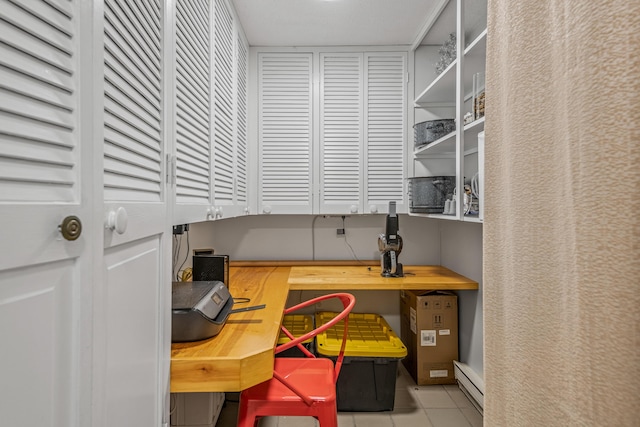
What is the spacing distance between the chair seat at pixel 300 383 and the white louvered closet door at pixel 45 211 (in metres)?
0.92

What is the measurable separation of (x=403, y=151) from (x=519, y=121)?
216 centimetres

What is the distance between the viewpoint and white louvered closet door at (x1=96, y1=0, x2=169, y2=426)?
27.4 inches

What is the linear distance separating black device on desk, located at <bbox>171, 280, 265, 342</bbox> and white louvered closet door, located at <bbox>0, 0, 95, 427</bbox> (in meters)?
0.66

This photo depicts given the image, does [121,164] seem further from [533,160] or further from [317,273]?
[317,273]

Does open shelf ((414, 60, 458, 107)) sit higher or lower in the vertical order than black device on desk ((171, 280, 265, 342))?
higher

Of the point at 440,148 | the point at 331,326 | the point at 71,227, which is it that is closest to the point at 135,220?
the point at 71,227

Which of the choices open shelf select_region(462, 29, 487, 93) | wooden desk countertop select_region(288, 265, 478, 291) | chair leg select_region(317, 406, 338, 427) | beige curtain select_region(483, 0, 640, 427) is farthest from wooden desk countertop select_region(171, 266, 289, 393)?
open shelf select_region(462, 29, 487, 93)

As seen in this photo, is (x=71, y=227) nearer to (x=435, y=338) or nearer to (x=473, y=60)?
(x=473, y=60)

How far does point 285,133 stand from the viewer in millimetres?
2816

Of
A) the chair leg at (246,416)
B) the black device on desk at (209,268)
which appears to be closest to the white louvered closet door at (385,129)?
the black device on desk at (209,268)

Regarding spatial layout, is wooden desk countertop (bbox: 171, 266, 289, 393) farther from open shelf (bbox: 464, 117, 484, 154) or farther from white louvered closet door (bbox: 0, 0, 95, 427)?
open shelf (bbox: 464, 117, 484, 154)

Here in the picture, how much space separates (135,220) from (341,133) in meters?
2.17

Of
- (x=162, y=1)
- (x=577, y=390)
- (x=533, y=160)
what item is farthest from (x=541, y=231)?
(x=162, y=1)

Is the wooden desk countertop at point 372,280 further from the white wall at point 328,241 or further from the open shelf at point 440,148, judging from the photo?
the open shelf at point 440,148
